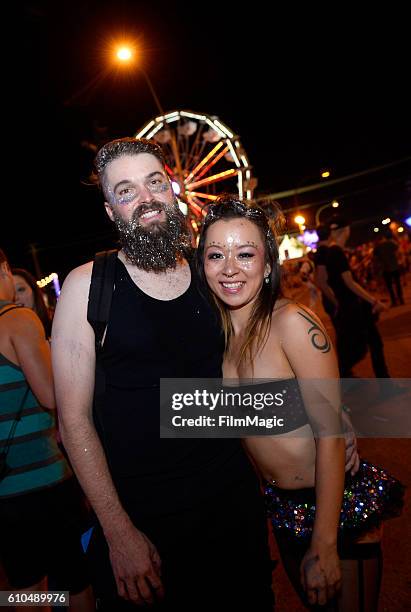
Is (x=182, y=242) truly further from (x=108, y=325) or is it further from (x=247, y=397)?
(x=247, y=397)

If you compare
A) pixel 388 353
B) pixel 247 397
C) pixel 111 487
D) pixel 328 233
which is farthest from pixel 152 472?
pixel 388 353

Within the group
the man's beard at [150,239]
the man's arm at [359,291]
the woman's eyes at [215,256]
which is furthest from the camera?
the man's arm at [359,291]

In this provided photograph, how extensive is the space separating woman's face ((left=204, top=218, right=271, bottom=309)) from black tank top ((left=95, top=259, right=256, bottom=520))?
0.35 meters

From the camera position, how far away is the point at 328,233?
18.7ft

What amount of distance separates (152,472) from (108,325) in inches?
26.9

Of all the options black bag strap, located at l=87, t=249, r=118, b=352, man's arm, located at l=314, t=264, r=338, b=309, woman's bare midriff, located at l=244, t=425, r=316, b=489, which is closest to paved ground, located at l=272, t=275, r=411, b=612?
woman's bare midriff, located at l=244, t=425, r=316, b=489

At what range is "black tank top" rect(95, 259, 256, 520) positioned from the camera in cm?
183

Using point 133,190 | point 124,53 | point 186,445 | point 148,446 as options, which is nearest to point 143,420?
point 148,446

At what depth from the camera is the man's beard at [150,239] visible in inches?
78.0

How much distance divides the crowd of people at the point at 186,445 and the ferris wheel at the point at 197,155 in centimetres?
865

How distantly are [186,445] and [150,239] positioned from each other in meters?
0.98

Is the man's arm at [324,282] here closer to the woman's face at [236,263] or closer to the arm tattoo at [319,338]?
the woman's face at [236,263]

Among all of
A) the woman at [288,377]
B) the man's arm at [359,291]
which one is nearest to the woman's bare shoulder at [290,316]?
the woman at [288,377]

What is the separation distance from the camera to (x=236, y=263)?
206cm
